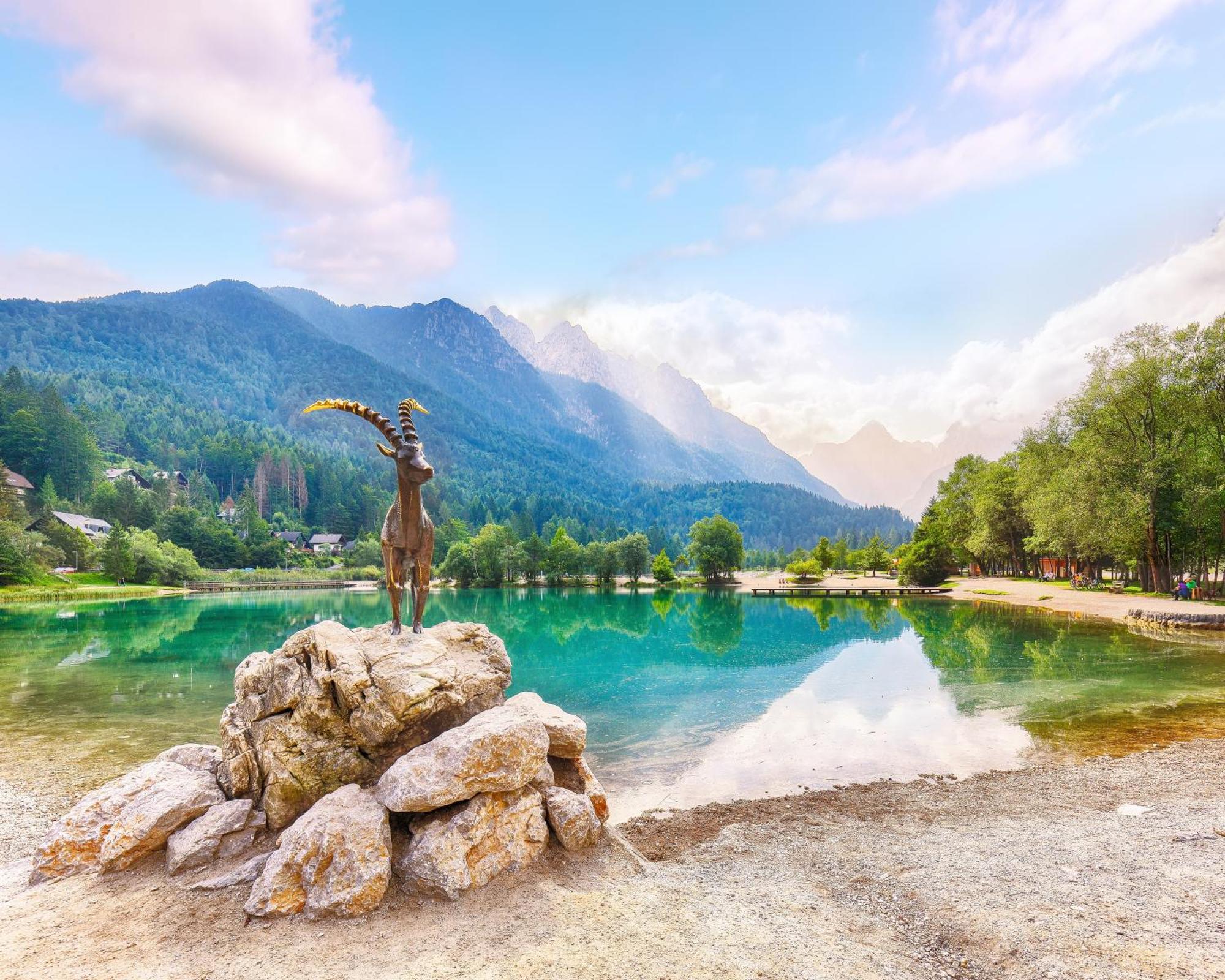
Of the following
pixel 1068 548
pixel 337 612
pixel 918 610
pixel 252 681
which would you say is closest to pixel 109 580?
pixel 337 612

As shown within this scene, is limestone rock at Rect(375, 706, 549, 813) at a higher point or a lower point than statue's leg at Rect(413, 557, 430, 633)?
lower

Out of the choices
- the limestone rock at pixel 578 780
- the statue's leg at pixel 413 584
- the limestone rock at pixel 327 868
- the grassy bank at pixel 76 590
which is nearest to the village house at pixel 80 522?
the grassy bank at pixel 76 590

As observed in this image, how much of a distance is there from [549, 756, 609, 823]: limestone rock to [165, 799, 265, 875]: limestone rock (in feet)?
15.5

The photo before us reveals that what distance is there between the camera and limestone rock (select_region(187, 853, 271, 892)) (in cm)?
820

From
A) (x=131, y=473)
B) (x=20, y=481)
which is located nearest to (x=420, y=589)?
(x=20, y=481)

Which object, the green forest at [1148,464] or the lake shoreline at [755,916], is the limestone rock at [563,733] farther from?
the green forest at [1148,464]

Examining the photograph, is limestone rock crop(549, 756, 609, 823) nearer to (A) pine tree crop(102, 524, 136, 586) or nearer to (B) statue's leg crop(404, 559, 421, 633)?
(B) statue's leg crop(404, 559, 421, 633)

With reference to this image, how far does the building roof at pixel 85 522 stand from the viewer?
96.4 meters

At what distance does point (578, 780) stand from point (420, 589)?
541 centimetres

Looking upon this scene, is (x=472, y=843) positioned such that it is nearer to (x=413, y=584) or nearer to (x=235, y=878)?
(x=235, y=878)

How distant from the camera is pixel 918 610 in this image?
60.4m

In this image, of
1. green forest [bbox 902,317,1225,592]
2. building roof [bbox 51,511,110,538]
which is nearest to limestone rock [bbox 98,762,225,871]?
green forest [bbox 902,317,1225,592]

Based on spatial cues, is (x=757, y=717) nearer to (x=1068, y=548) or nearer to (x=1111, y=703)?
(x=1111, y=703)

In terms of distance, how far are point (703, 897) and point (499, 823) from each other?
3029 mm
